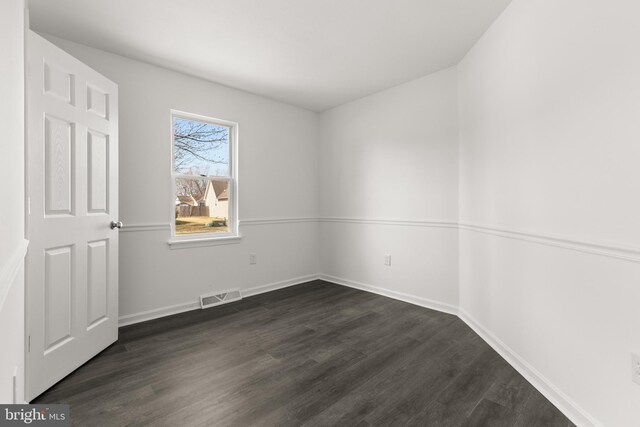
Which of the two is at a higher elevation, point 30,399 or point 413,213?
point 413,213

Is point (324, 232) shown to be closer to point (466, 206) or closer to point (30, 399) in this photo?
point (466, 206)

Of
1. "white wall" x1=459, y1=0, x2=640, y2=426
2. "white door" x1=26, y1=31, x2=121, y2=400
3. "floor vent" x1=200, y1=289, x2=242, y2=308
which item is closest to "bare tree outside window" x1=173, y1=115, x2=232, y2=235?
"floor vent" x1=200, y1=289, x2=242, y2=308

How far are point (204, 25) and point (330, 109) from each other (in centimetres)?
234

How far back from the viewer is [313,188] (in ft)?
15.0

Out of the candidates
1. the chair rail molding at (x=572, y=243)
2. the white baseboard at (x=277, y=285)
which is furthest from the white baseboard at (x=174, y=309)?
the chair rail molding at (x=572, y=243)

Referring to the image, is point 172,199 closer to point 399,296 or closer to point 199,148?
point 199,148

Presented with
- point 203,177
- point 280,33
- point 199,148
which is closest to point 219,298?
point 203,177

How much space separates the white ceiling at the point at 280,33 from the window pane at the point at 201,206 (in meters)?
1.18

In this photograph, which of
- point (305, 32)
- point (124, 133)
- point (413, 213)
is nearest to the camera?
point (305, 32)

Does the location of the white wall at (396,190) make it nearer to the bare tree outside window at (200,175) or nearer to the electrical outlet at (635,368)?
the bare tree outside window at (200,175)

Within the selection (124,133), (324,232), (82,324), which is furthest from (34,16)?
(324,232)

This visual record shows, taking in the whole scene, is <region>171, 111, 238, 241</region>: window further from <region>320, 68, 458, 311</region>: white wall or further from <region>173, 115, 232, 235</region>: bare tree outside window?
<region>320, 68, 458, 311</region>: white wall

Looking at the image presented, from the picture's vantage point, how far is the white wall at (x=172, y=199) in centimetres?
287

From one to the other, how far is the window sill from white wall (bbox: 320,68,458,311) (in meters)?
1.45
